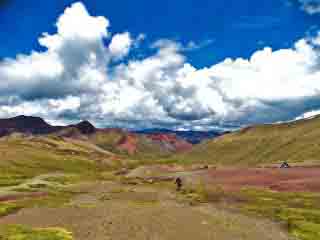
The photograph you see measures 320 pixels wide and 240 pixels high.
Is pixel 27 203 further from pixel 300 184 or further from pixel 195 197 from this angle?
pixel 300 184

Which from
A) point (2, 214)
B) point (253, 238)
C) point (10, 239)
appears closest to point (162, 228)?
point (253, 238)

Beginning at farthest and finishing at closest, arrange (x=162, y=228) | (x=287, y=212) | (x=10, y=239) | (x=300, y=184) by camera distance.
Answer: (x=300, y=184), (x=287, y=212), (x=162, y=228), (x=10, y=239)

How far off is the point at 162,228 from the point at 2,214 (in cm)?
3356

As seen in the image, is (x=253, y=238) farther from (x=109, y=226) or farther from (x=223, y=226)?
(x=109, y=226)

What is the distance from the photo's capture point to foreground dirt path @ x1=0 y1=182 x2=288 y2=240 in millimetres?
55344

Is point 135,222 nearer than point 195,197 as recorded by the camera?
Yes

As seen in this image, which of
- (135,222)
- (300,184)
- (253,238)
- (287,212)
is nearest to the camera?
(253,238)

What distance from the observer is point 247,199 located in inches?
3829

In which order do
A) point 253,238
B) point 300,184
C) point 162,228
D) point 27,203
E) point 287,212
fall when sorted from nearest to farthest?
1. point 253,238
2. point 162,228
3. point 287,212
4. point 27,203
5. point 300,184

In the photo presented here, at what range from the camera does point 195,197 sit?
346ft

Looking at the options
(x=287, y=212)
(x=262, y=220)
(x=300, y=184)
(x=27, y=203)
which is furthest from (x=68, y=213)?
(x=300, y=184)

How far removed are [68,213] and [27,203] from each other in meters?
20.7

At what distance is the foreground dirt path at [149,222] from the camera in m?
55.3

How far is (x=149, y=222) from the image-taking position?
65875 millimetres
